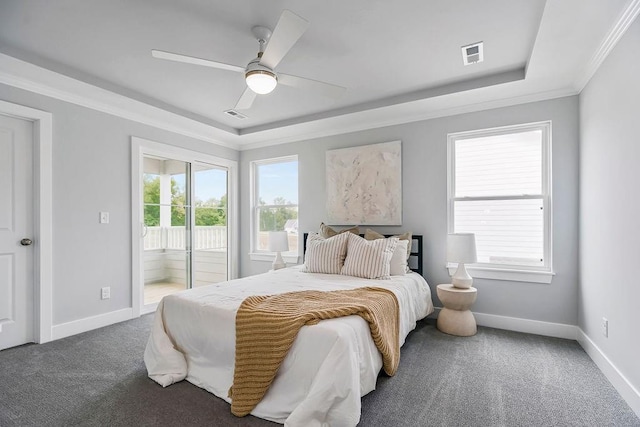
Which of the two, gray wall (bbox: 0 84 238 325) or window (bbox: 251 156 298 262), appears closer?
gray wall (bbox: 0 84 238 325)

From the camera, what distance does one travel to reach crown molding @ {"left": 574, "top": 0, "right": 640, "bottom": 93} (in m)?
1.91

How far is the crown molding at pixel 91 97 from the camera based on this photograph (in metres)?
2.76

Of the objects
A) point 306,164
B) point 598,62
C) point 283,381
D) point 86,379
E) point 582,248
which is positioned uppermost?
point 598,62

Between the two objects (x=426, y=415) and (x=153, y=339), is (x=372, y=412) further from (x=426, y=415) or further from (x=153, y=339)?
(x=153, y=339)

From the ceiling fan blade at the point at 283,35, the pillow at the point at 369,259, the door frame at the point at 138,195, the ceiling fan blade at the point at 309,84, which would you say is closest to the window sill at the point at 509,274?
the pillow at the point at 369,259

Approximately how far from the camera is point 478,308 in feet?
11.5

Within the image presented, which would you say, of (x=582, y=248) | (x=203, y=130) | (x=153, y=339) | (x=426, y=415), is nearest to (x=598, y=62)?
(x=582, y=248)

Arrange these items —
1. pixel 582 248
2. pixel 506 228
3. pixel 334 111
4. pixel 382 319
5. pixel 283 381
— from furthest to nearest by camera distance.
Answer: pixel 334 111
pixel 506 228
pixel 582 248
pixel 382 319
pixel 283 381

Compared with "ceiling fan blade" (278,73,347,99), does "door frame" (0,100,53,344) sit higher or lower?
lower

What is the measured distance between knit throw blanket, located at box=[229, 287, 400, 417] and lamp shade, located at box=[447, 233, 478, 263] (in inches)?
51.4

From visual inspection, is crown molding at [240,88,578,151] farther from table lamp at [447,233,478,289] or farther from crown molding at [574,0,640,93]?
table lamp at [447,233,478,289]

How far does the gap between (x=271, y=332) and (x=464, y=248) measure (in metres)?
2.18

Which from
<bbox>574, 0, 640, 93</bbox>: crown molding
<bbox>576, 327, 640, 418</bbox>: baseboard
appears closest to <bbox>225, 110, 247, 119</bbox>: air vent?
<bbox>574, 0, 640, 93</bbox>: crown molding

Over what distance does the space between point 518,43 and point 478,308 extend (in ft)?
8.55
